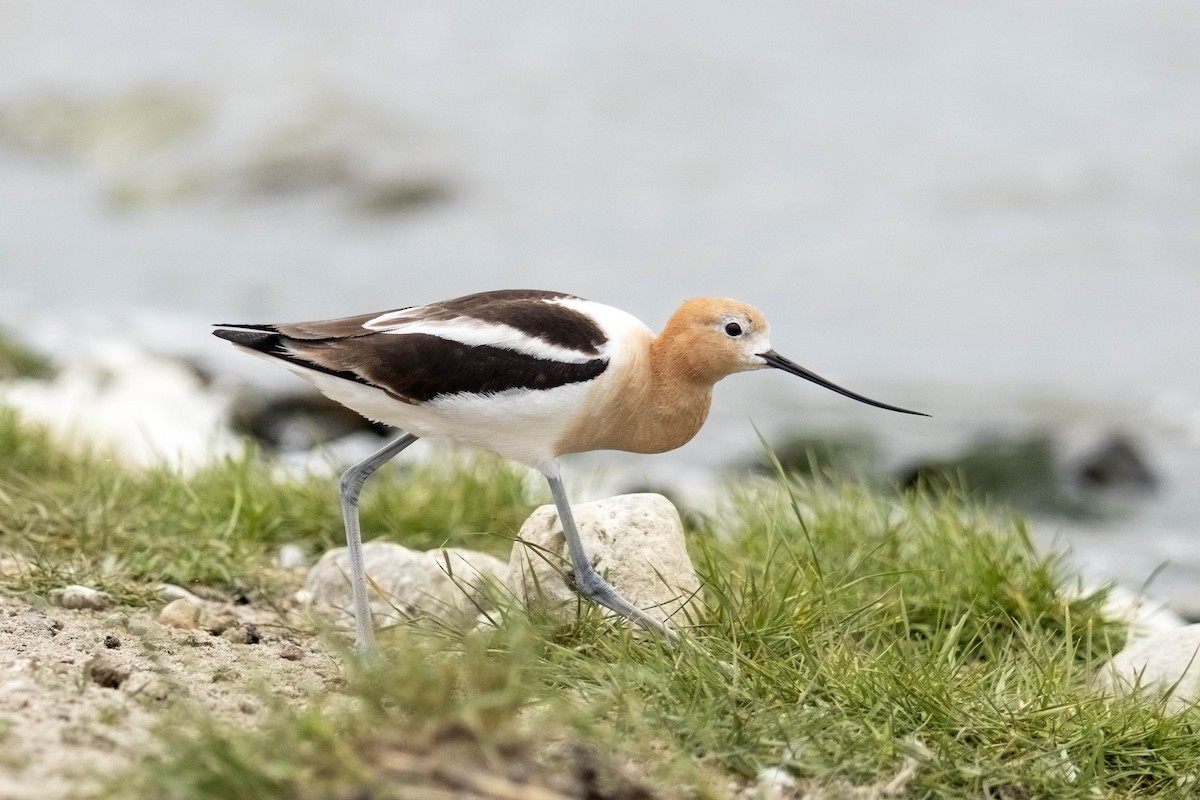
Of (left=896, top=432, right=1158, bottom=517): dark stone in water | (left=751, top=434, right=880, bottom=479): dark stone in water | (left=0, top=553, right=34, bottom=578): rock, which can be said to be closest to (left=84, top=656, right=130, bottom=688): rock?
(left=0, top=553, right=34, bottom=578): rock

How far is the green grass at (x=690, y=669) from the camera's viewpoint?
9.52 feet

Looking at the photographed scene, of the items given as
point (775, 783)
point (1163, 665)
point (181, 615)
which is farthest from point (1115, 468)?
point (181, 615)

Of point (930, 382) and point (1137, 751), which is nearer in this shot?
point (1137, 751)

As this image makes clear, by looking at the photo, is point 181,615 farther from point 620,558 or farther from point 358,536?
point 620,558

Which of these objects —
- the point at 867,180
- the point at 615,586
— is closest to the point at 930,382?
the point at 867,180

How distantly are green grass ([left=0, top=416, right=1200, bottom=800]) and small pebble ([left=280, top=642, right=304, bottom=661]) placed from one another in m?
0.29

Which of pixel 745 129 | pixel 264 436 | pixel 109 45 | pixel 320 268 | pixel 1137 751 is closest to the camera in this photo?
pixel 1137 751

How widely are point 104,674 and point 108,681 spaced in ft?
0.07

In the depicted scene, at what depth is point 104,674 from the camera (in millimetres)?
3820

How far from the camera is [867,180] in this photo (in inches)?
672

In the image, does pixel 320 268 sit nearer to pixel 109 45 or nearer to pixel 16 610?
pixel 109 45

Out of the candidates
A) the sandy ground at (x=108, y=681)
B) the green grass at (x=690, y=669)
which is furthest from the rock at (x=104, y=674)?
the green grass at (x=690, y=669)

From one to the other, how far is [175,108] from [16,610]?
17946 mm

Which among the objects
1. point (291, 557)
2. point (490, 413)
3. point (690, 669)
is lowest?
point (291, 557)
